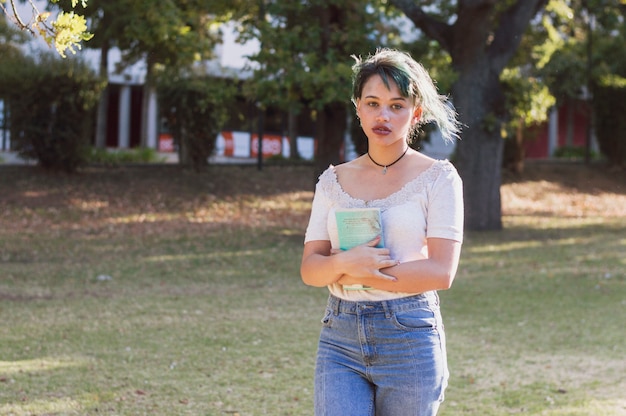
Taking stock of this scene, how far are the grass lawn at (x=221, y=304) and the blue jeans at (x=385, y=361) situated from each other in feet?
9.88

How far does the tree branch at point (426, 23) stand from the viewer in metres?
16.4

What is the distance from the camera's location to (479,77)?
1712 cm

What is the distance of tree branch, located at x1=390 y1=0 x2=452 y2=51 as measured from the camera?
53.8 feet

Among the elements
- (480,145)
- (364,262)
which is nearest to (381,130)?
(364,262)

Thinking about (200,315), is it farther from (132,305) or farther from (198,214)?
(198,214)

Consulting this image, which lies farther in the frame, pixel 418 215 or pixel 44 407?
pixel 44 407

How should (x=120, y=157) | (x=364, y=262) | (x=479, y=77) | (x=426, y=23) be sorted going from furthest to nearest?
(x=120, y=157) → (x=479, y=77) → (x=426, y=23) → (x=364, y=262)

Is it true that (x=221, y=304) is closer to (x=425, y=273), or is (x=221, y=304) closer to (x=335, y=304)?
(x=335, y=304)

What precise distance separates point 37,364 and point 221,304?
11.0 ft

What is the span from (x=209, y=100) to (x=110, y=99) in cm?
2143

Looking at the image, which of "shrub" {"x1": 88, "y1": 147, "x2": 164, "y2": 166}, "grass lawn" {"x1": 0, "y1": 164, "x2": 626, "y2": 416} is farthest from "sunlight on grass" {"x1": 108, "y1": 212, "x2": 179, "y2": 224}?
"shrub" {"x1": 88, "y1": 147, "x2": 164, "y2": 166}

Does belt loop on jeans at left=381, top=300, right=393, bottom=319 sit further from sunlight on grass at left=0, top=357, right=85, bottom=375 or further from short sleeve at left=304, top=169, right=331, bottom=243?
sunlight on grass at left=0, top=357, right=85, bottom=375

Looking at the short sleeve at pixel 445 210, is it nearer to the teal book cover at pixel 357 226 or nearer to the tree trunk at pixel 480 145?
the teal book cover at pixel 357 226

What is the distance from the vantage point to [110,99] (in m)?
39.2
